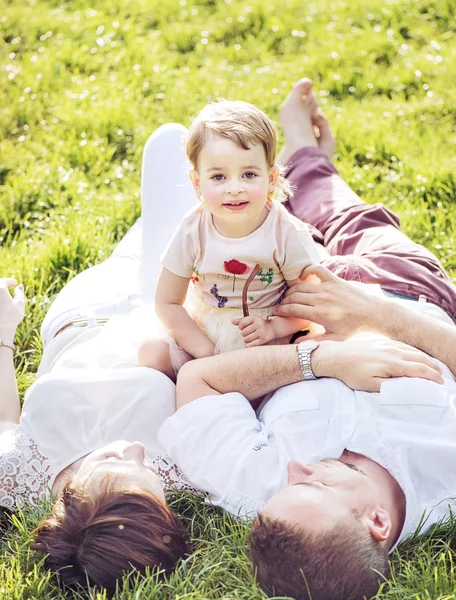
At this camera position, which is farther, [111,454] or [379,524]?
[111,454]

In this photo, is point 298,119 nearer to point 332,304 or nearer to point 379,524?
point 332,304

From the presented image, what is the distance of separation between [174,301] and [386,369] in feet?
2.89

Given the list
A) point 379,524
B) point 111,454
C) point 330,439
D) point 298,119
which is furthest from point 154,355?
point 298,119

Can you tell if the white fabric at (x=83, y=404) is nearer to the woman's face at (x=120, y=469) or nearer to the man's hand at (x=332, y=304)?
the woman's face at (x=120, y=469)

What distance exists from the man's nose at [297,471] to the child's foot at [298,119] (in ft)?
7.66

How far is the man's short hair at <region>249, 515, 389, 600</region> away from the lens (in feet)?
7.43

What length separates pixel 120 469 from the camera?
2.55 meters

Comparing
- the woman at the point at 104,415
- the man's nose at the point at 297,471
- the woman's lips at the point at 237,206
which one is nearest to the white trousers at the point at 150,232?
the woman at the point at 104,415

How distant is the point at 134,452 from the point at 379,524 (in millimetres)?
820

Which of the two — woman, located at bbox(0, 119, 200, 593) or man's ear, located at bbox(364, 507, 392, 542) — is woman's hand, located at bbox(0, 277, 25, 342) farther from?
man's ear, located at bbox(364, 507, 392, 542)

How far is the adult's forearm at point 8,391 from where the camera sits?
10.3 feet

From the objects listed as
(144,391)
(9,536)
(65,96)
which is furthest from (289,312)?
(65,96)

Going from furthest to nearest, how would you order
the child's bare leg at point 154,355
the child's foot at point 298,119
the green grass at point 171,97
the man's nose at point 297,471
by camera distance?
the child's foot at point 298,119, the green grass at point 171,97, the child's bare leg at point 154,355, the man's nose at point 297,471

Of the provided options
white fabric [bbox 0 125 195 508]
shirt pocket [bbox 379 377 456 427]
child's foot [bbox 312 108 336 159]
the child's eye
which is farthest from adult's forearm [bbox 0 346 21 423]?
child's foot [bbox 312 108 336 159]
